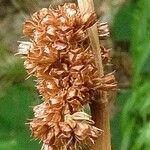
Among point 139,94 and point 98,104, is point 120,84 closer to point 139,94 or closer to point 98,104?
point 139,94

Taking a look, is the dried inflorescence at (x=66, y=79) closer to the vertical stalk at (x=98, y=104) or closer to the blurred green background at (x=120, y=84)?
the vertical stalk at (x=98, y=104)

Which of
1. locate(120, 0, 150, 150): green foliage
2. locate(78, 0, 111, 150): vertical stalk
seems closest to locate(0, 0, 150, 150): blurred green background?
locate(120, 0, 150, 150): green foliage

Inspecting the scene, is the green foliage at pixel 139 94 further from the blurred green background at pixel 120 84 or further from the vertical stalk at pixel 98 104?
the vertical stalk at pixel 98 104

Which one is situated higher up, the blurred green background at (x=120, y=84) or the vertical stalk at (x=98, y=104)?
the blurred green background at (x=120, y=84)

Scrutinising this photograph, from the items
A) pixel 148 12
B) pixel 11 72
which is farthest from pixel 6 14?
pixel 148 12

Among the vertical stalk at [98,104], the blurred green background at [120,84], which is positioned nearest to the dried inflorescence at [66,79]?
the vertical stalk at [98,104]

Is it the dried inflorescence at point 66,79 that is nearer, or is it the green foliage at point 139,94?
the dried inflorescence at point 66,79
